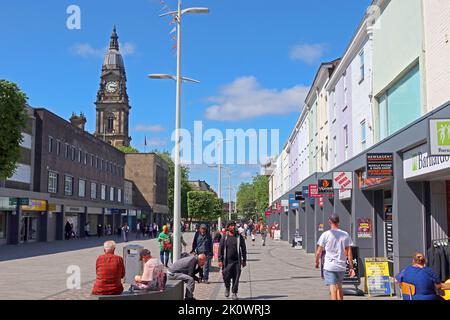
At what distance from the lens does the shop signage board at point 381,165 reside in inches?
582

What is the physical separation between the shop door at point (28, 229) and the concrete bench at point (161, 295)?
106 feet

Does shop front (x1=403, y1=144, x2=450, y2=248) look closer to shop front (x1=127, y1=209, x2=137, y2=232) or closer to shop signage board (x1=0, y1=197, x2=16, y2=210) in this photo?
shop signage board (x1=0, y1=197, x2=16, y2=210)

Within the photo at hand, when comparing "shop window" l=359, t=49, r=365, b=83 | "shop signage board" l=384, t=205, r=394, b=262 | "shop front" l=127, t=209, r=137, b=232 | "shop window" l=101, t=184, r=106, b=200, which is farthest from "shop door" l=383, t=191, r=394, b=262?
"shop front" l=127, t=209, r=137, b=232

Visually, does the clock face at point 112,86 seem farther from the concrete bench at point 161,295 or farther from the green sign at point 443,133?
the green sign at point 443,133

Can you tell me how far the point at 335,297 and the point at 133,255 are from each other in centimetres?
687

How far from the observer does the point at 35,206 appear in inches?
1644

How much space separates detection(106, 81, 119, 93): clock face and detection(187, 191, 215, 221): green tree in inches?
1543

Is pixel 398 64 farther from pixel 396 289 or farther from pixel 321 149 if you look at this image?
pixel 321 149

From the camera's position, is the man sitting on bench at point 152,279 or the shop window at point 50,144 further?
the shop window at point 50,144

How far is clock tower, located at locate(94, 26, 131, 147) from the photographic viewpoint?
119500 mm

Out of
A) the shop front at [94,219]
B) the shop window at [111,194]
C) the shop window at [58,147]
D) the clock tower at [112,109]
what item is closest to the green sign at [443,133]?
the shop window at [58,147]

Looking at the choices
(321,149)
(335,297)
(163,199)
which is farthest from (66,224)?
(163,199)

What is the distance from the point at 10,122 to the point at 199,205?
71.9m

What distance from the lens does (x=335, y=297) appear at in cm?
982
